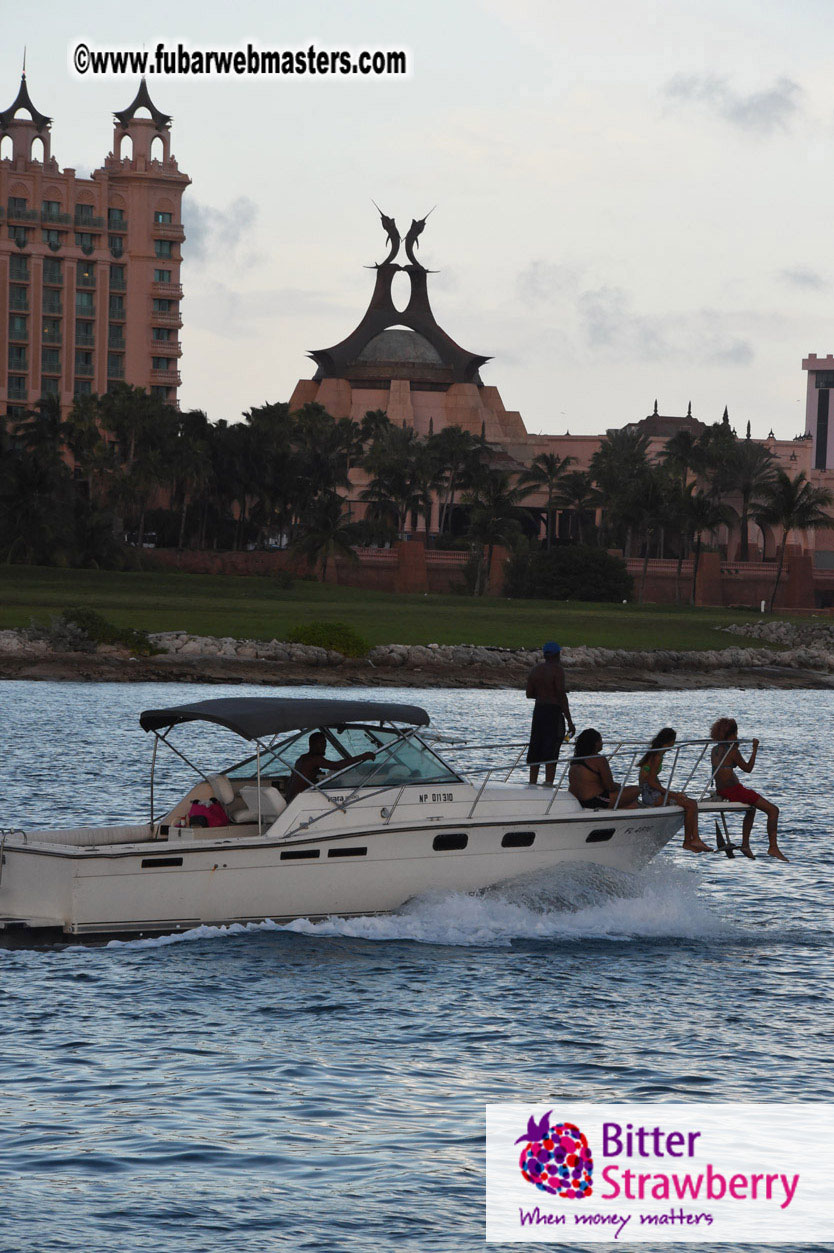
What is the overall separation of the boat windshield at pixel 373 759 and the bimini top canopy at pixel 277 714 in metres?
0.26

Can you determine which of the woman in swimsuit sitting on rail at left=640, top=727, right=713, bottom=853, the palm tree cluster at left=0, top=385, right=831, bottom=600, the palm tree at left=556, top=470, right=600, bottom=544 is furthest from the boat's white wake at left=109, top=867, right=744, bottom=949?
the palm tree at left=556, top=470, right=600, bottom=544

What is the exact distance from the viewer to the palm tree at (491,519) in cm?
10225

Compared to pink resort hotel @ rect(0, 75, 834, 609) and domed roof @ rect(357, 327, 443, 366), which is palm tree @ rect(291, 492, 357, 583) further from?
domed roof @ rect(357, 327, 443, 366)

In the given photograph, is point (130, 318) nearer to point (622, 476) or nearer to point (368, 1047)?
point (622, 476)

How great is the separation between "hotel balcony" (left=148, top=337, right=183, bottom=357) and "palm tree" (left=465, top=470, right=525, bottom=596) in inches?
2283

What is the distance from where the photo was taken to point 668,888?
19656 millimetres

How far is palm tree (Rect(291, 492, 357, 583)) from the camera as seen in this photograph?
9912 centimetres

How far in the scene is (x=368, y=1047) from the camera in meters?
14.8

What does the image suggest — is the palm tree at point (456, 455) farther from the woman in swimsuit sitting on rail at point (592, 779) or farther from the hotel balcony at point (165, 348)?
the woman in swimsuit sitting on rail at point (592, 779)

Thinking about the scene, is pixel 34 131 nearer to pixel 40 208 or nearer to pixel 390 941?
pixel 40 208

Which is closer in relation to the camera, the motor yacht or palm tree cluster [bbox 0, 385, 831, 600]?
the motor yacht

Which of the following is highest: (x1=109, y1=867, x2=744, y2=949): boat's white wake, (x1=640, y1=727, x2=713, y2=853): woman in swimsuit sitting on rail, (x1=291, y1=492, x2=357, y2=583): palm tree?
(x1=291, y1=492, x2=357, y2=583): palm tree

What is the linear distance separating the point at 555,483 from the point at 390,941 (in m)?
105

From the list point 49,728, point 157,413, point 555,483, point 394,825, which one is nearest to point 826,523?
point 555,483
